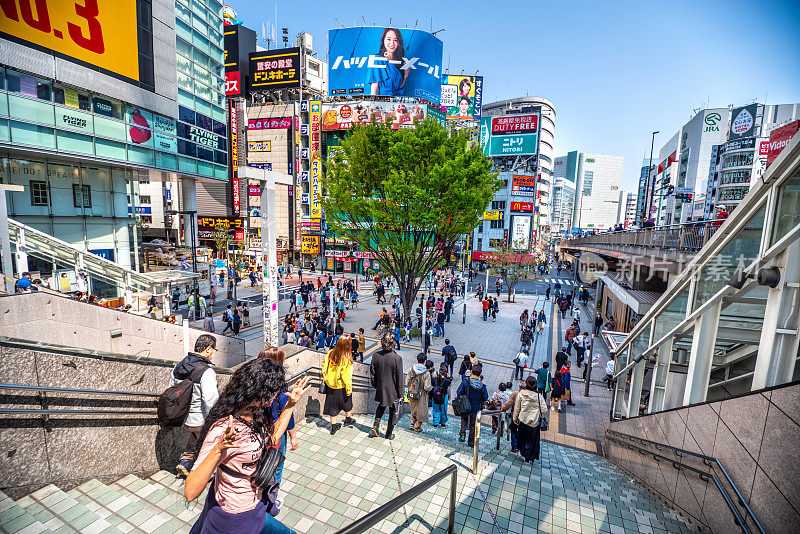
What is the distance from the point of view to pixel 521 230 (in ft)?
181

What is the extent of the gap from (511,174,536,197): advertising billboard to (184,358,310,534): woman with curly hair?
178 ft

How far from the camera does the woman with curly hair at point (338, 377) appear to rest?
5.20m

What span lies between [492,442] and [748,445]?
4543 mm

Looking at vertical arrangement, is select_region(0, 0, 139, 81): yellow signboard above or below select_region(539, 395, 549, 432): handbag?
above

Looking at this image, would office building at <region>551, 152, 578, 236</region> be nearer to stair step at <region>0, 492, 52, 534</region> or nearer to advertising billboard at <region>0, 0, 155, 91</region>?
advertising billboard at <region>0, 0, 155, 91</region>

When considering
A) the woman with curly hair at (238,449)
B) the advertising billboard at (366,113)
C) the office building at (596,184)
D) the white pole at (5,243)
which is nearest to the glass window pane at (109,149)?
the white pole at (5,243)

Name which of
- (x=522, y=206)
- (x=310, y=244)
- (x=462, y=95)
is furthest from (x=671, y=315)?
(x=522, y=206)

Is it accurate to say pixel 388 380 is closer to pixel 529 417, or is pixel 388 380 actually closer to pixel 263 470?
pixel 529 417

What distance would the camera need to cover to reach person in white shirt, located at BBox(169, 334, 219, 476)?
360 centimetres

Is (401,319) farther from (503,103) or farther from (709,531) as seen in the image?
(503,103)

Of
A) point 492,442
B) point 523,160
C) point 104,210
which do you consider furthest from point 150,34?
point 523,160

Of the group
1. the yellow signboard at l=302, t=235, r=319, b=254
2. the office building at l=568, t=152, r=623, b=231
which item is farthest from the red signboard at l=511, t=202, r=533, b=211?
the office building at l=568, t=152, r=623, b=231

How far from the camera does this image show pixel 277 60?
44562 millimetres

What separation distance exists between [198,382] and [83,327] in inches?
261
